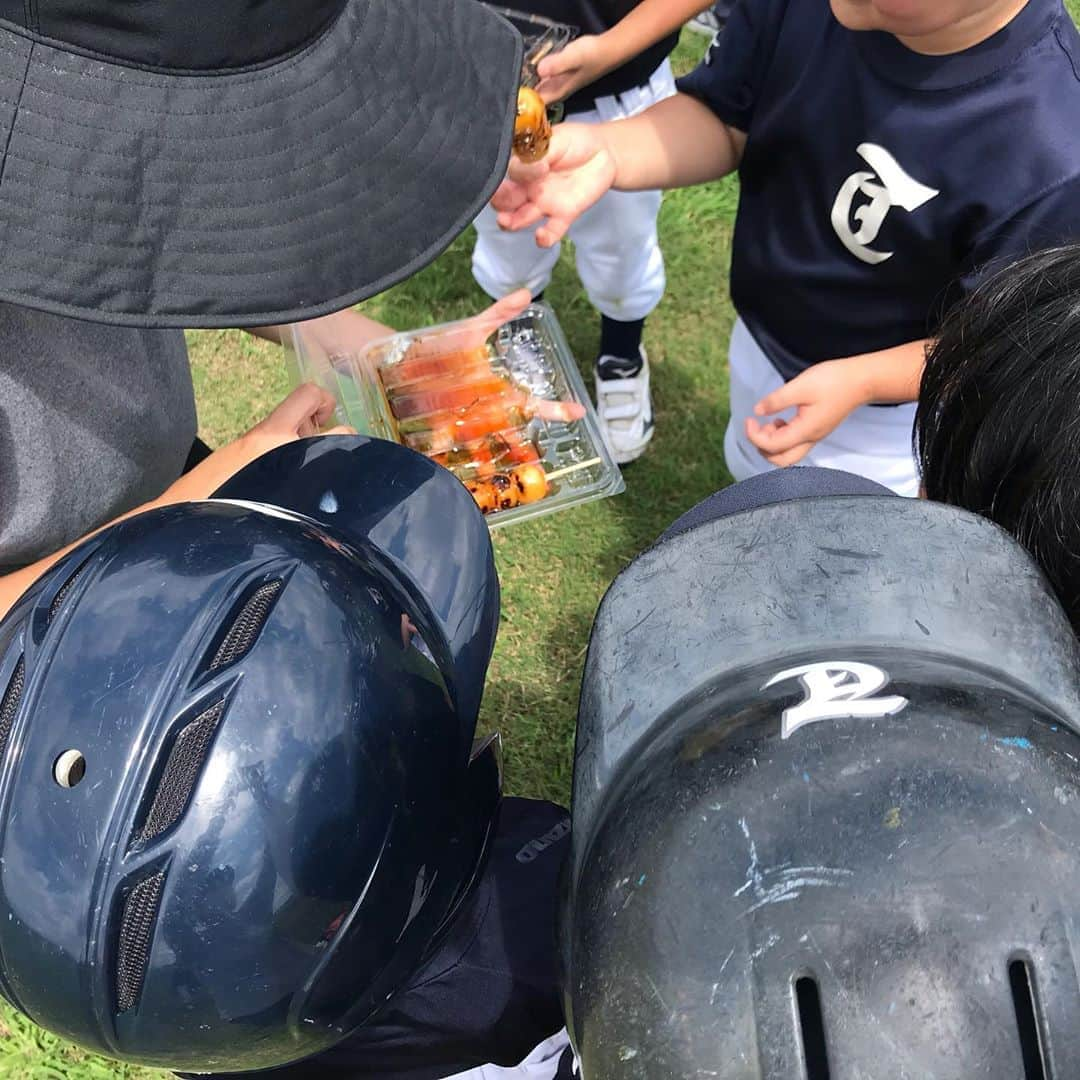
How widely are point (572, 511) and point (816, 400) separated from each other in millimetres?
1393

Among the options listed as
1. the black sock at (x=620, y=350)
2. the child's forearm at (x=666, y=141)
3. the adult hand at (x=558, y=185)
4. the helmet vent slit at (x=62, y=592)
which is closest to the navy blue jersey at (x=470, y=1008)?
the helmet vent slit at (x=62, y=592)

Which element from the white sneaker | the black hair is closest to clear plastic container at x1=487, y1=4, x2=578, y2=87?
the white sneaker

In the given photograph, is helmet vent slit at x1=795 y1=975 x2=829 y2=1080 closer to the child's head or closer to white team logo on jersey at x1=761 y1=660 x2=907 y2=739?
white team logo on jersey at x1=761 y1=660 x2=907 y2=739

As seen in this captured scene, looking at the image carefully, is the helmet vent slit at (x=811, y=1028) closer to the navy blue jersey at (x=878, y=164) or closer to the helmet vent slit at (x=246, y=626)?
the helmet vent slit at (x=246, y=626)

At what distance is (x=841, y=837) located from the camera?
2.29 ft

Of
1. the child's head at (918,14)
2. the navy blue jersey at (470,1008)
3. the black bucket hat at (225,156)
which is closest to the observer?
the black bucket hat at (225,156)

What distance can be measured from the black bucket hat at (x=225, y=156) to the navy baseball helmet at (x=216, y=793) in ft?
1.01

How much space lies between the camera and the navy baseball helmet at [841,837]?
663mm

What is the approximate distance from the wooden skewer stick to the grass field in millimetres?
669

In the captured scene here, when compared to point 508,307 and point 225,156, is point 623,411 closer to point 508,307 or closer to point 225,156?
point 508,307

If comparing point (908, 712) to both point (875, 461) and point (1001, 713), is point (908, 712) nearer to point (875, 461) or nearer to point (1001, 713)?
point (1001, 713)

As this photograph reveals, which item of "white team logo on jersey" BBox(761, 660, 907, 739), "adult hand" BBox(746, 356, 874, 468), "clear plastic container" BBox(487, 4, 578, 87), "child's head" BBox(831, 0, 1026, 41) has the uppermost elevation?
"child's head" BBox(831, 0, 1026, 41)

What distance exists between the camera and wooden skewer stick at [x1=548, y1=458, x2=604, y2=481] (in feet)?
8.39

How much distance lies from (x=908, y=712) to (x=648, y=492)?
263cm
